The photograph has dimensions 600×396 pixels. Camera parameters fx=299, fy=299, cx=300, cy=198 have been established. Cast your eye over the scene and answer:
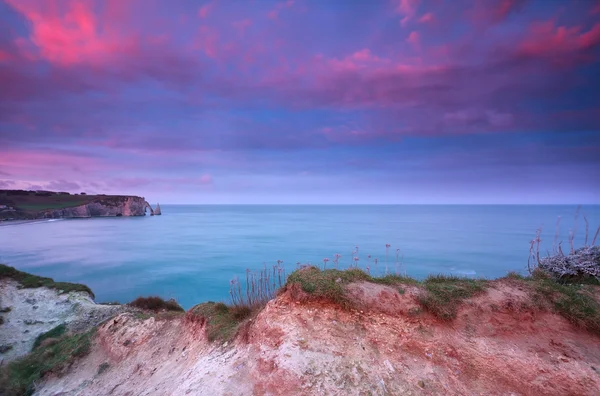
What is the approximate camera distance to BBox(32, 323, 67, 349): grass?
16.9 meters

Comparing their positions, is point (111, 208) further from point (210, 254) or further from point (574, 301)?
point (574, 301)

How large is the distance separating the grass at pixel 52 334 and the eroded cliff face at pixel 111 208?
122119 millimetres

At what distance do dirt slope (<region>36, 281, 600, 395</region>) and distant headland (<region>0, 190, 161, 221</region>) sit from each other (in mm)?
119648

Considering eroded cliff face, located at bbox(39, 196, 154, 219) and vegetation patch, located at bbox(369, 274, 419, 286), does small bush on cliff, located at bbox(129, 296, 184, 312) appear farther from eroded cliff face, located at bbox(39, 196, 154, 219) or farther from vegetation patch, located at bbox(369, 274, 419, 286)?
eroded cliff face, located at bbox(39, 196, 154, 219)

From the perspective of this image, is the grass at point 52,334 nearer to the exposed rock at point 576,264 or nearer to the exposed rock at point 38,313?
the exposed rock at point 38,313

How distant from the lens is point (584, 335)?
299 inches

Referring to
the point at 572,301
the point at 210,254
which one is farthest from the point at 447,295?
the point at 210,254

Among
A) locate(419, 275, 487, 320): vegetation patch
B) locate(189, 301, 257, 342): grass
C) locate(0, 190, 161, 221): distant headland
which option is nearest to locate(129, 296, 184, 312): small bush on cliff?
locate(189, 301, 257, 342): grass

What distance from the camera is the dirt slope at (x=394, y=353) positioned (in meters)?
6.71

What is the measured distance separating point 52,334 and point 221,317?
13.9 metres

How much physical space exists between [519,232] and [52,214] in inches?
5763

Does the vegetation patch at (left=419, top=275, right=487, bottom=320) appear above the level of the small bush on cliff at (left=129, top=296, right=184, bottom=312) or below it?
above

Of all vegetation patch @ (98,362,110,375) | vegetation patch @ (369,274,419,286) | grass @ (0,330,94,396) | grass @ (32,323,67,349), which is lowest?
grass @ (32,323,67,349)

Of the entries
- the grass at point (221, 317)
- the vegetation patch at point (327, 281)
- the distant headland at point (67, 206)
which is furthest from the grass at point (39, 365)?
the distant headland at point (67, 206)
